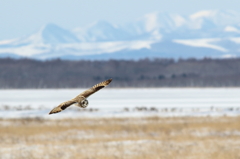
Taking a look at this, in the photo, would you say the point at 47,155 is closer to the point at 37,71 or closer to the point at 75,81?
the point at 75,81

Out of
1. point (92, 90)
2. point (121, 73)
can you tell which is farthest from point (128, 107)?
point (121, 73)

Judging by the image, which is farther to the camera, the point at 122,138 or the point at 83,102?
the point at 122,138

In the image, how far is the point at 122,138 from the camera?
2664 cm

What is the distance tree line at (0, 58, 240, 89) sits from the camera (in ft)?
472

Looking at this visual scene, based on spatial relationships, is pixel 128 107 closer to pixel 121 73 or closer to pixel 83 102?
pixel 83 102

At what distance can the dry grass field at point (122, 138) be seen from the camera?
20.9 metres

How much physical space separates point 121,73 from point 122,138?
13156cm

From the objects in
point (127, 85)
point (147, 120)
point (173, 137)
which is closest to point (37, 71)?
point (127, 85)

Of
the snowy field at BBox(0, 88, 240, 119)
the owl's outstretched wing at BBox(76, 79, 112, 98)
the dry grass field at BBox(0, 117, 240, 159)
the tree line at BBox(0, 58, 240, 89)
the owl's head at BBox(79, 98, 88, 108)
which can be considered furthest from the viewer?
the tree line at BBox(0, 58, 240, 89)

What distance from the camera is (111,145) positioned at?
22812mm

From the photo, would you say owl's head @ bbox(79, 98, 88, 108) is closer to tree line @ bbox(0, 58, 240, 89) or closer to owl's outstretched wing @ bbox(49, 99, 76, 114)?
owl's outstretched wing @ bbox(49, 99, 76, 114)

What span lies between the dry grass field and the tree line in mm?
100805

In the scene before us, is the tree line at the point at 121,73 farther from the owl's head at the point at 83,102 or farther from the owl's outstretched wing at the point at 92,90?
the owl's head at the point at 83,102

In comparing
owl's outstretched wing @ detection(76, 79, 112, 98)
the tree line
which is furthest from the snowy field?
the tree line
